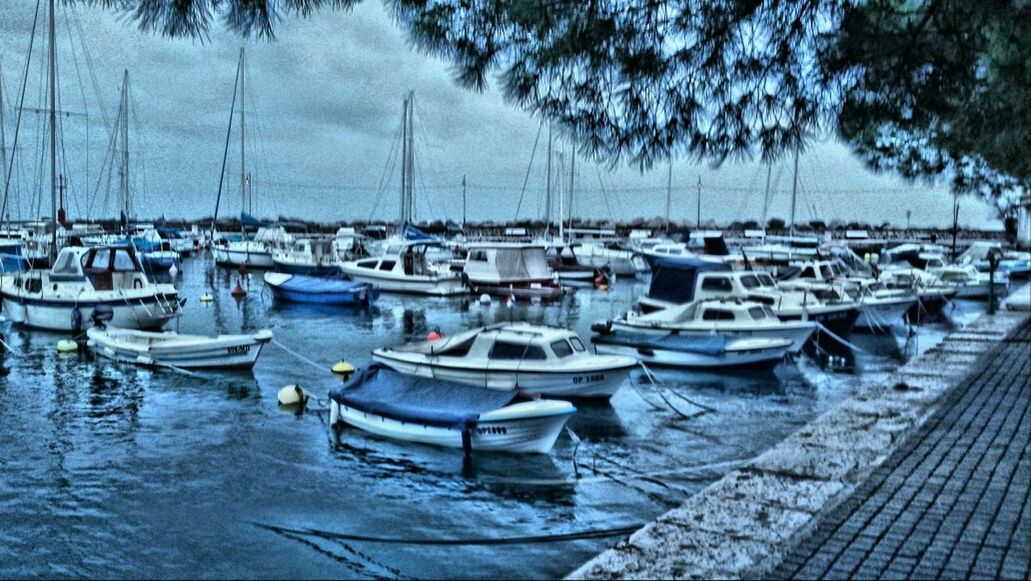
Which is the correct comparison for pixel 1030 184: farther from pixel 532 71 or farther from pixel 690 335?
pixel 690 335

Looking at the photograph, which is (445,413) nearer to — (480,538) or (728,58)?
(480,538)

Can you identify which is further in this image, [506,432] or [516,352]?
[516,352]

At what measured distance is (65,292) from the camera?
30.0 metres

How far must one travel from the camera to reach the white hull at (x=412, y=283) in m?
45.6

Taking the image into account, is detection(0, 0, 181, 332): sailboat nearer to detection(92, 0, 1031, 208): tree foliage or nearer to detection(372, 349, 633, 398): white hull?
detection(372, 349, 633, 398): white hull

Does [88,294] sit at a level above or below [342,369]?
above

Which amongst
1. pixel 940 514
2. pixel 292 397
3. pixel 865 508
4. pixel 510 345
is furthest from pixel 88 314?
pixel 940 514

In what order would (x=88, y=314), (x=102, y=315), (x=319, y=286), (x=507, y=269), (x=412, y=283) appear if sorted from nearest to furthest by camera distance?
(x=102, y=315) < (x=88, y=314) < (x=319, y=286) < (x=412, y=283) < (x=507, y=269)

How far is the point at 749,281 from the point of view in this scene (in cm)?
3081

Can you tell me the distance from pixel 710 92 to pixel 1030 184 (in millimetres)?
8834

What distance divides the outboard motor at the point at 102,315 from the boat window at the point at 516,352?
1496 cm

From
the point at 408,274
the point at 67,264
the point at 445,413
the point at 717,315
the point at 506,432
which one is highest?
the point at 67,264

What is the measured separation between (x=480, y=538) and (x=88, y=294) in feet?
75.8

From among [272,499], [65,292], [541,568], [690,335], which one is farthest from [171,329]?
[541,568]
